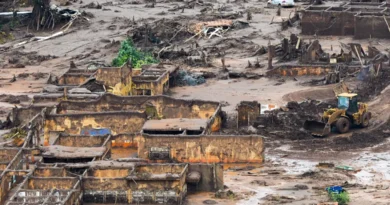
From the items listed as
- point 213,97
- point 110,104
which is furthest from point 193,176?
point 213,97

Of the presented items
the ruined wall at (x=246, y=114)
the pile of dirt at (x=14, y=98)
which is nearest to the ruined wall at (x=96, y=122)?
the ruined wall at (x=246, y=114)

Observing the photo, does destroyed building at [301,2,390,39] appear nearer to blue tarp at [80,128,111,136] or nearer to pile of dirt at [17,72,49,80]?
pile of dirt at [17,72,49,80]

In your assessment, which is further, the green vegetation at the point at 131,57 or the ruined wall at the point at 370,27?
the ruined wall at the point at 370,27

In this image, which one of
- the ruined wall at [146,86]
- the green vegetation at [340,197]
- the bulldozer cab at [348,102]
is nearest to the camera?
the green vegetation at [340,197]

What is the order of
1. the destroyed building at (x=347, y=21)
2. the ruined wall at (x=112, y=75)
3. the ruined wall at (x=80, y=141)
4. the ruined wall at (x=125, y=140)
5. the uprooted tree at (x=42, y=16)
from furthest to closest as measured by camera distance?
the uprooted tree at (x=42, y=16) → the destroyed building at (x=347, y=21) → the ruined wall at (x=112, y=75) → the ruined wall at (x=125, y=140) → the ruined wall at (x=80, y=141)

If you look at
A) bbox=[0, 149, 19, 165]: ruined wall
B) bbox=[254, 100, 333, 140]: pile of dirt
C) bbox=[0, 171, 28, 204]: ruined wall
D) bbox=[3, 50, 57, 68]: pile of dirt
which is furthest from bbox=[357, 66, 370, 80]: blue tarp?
bbox=[0, 171, 28, 204]: ruined wall

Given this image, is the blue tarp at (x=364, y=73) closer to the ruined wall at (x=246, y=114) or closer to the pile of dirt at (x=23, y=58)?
the ruined wall at (x=246, y=114)

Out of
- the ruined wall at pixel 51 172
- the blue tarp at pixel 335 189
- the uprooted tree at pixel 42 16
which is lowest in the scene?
the blue tarp at pixel 335 189
